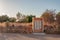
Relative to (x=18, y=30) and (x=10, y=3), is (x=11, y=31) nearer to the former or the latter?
(x=18, y=30)

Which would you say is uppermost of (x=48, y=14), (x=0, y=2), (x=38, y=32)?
(x=0, y=2)

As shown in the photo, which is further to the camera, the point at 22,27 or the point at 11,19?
the point at 11,19

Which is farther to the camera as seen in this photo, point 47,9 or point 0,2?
point 47,9

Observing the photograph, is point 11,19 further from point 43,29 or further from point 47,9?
point 43,29

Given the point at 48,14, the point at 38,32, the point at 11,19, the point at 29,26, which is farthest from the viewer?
the point at 11,19

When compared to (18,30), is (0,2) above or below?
above

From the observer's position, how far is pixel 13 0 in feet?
74.8

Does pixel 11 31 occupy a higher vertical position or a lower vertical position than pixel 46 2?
lower

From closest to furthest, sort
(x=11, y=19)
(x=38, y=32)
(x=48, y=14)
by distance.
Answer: (x=38, y=32), (x=48, y=14), (x=11, y=19)

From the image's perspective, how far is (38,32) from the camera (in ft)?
74.5

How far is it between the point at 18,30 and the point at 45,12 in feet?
27.3

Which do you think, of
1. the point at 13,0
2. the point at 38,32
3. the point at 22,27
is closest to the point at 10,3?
the point at 13,0

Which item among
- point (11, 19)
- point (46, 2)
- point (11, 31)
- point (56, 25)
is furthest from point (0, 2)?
point (11, 19)

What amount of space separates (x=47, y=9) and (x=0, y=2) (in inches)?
404
